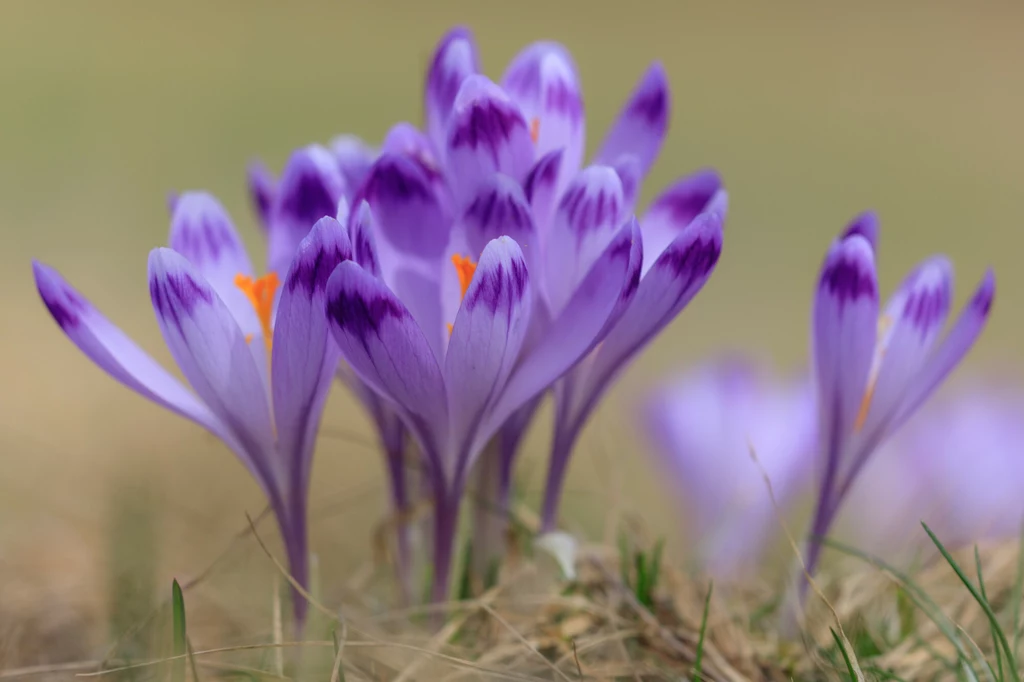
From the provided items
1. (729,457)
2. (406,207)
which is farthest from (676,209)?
(729,457)

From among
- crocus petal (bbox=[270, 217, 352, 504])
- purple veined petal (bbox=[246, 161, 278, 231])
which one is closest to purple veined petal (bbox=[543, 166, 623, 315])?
crocus petal (bbox=[270, 217, 352, 504])

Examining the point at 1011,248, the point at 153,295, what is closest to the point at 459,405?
the point at 153,295

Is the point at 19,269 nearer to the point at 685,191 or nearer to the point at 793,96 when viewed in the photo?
Result: the point at 685,191

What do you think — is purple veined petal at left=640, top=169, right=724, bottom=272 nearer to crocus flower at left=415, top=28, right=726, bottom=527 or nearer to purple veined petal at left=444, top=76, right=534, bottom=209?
crocus flower at left=415, top=28, right=726, bottom=527

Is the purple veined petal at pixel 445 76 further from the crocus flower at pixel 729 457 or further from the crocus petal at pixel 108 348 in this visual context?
the crocus flower at pixel 729 457

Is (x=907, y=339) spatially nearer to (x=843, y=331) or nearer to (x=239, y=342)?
(x=843, y=331)
